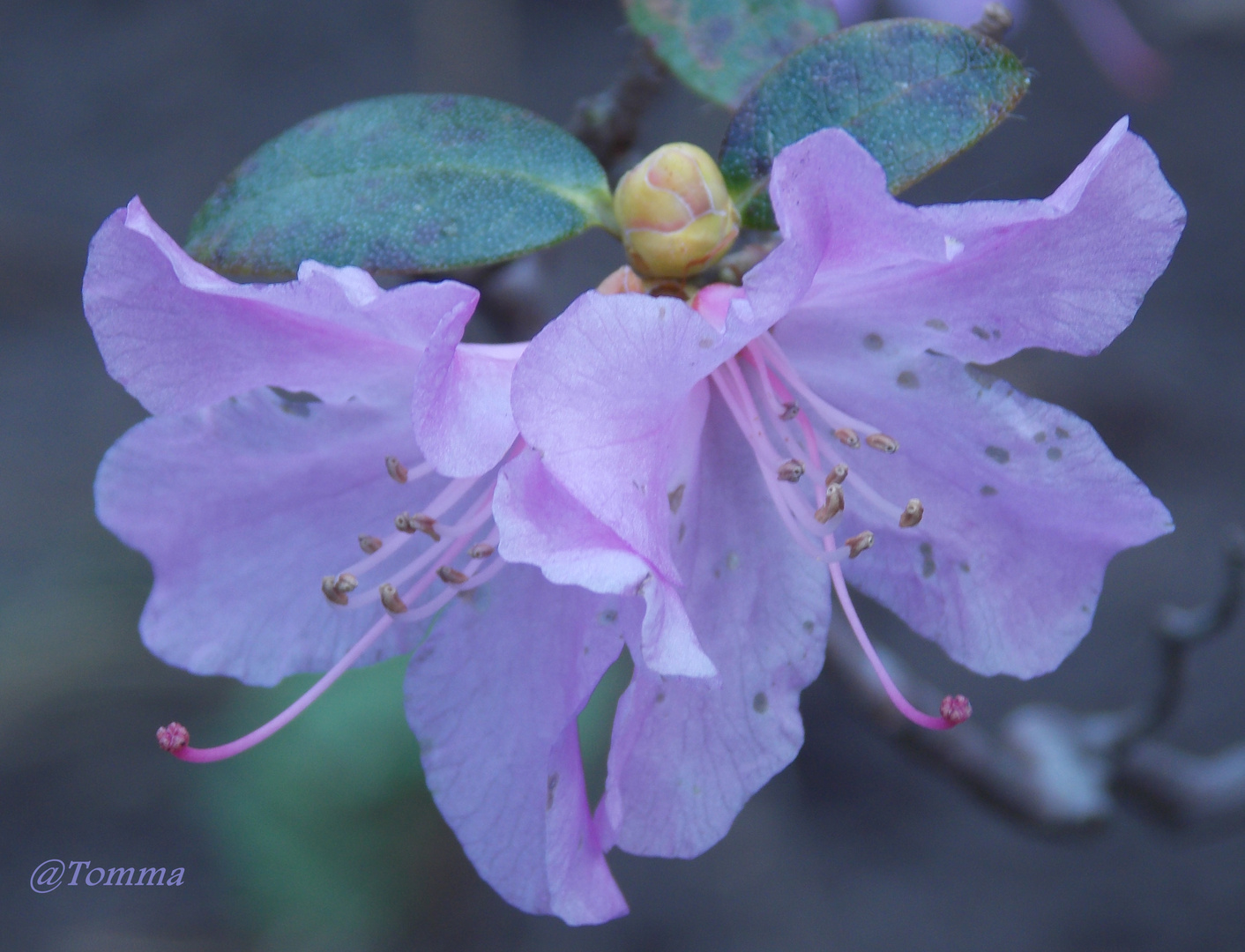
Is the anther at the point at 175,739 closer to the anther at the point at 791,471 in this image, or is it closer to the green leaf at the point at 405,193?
the green leaf at the point at 405,193

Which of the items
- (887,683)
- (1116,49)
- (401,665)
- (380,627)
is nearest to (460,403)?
(380,627)

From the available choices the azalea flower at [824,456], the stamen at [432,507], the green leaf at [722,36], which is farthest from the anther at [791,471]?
the green leaf at [722,36]

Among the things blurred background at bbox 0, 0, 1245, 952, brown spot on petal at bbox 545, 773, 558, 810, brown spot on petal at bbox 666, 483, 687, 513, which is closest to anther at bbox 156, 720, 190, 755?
brown spot on petal at bbox 545, 773, 558, 810

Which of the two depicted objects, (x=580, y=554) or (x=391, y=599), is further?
(x=391, y=599)

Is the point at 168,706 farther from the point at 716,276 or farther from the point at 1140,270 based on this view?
the point at 1140,270

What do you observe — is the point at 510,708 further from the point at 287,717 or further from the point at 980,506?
the point at 980,506

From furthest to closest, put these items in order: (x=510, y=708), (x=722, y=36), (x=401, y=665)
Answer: (x=401, y=665), (x=722, y=36), (x=510, y=708)

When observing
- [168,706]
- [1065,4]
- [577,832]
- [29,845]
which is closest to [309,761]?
[168,706]

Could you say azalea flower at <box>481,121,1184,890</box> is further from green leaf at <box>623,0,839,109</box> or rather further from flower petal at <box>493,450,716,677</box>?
green leaf at <box>623,0,839,109</box>
